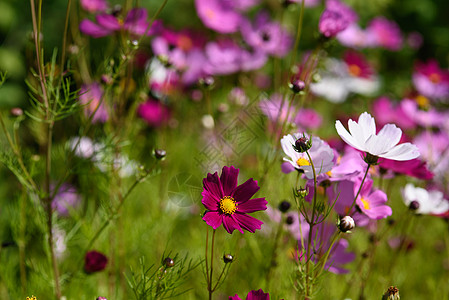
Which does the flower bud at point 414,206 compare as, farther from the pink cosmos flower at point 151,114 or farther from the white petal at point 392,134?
the pink cosmos flower at point 151,114

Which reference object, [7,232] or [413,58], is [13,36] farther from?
[413,58]

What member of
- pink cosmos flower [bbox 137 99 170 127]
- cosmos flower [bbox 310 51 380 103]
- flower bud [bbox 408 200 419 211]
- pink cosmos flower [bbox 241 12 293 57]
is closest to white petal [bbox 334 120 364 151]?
flower bud [bbox 408 200 419 211]

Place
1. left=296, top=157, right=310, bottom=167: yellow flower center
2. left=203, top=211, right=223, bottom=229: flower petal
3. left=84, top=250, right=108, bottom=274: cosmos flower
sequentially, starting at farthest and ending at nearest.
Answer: left=84, top=250, right=108, bottom=274: cosmos flower → left=296, top=157, right=310, bottom=167: yellow flower center → left=203, top=211, right=223, bottom=229: flower petal

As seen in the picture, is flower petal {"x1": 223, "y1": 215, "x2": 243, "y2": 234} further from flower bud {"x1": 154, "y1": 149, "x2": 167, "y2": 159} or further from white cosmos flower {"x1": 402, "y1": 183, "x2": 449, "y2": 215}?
white cosmos flower {"x1": 402, "y1": 183, "x2": 449, "y2": 215}

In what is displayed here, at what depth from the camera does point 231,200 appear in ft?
1.84

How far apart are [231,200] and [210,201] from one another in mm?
38

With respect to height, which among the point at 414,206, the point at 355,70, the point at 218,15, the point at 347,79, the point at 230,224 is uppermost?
the point at 230,224

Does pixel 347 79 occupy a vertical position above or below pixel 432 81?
below

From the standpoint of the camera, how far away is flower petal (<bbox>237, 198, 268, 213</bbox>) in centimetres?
54

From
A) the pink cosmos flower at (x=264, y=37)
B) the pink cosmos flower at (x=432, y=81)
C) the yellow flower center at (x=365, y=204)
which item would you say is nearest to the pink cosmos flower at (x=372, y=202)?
the yellow flower center at (x=365, y=204)

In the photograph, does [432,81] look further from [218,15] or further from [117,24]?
[117,24]

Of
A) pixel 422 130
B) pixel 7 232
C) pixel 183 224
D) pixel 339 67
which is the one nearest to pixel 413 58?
pixel 339 67

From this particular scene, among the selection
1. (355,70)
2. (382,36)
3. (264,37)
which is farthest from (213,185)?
(382,36)

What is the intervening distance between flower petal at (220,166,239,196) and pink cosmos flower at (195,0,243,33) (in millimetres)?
841
